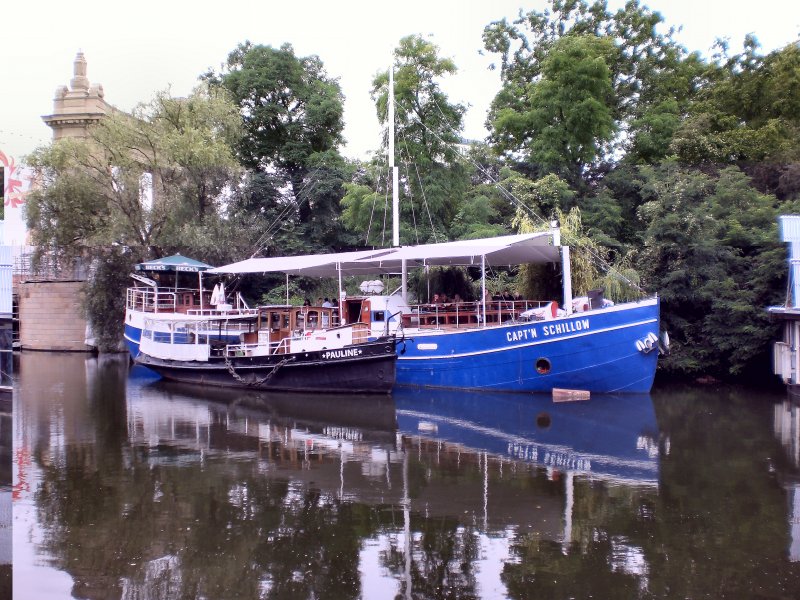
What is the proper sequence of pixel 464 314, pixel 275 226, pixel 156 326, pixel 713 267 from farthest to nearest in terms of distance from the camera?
1. pixel 275 226
2. pixel 156 326
3. pixel 713 267
4. pixel 464 314

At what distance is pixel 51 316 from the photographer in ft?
129

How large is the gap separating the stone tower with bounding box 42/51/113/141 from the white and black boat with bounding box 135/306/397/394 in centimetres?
1707

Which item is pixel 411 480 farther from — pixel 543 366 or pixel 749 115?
pixel 749 115

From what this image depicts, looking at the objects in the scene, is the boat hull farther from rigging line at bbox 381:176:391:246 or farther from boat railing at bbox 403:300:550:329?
rigging line at bbox 381:176:391:246

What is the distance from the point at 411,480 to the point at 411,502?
122 centimetres

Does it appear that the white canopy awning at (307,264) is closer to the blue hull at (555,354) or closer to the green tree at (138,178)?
the blue hull at (555,354)

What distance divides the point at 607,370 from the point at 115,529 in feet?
45.4

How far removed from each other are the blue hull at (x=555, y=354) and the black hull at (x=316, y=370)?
1611mm

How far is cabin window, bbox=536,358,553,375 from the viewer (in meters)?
20.2

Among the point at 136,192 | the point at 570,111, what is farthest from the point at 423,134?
the point at 136,192

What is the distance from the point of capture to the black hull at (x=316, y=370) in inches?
815

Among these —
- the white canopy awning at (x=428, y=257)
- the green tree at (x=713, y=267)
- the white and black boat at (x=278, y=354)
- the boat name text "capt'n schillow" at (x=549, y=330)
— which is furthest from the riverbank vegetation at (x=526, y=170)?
the white and black boat at (x=278, y=354)

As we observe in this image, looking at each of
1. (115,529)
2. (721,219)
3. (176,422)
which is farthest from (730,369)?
(115,529)

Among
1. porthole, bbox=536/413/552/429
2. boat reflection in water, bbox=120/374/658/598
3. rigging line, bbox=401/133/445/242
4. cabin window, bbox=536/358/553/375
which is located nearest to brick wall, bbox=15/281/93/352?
rigging line, bbox=401/133/445/242
